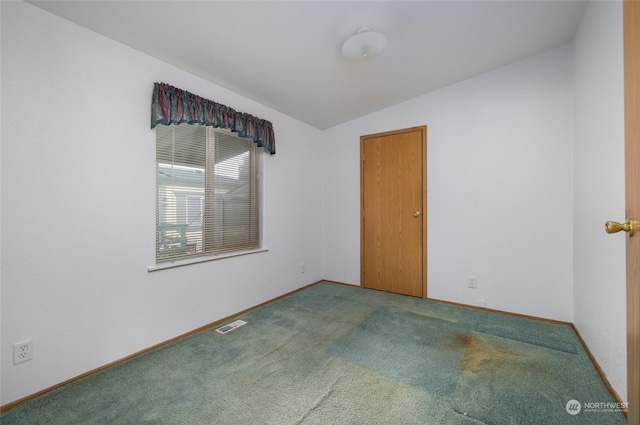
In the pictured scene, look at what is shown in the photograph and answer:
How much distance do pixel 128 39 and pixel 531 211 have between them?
12.4ft

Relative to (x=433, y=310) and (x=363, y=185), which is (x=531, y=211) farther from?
(x=363, y=185)

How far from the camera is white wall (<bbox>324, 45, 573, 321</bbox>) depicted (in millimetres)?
2520

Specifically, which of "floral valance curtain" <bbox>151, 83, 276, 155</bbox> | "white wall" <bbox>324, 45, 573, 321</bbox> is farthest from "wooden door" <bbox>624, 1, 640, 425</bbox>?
"floral valance curtain" <bbox>151, 83, 276, 155</bbox>

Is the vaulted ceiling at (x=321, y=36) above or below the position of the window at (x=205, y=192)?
above

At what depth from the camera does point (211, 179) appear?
2570 millimetres

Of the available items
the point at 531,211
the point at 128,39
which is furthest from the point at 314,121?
the point at 531,211

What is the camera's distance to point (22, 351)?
153 centimetres

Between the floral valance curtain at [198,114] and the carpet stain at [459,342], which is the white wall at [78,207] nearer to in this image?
the floral valance curtain at [198,114]

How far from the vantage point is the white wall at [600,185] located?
1484 millimetres

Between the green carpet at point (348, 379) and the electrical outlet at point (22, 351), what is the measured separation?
25 cm

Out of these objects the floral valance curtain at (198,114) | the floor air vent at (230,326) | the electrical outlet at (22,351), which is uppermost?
the floral valance curtain at (198,114)

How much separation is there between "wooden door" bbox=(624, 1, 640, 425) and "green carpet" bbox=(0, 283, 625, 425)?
0.82m

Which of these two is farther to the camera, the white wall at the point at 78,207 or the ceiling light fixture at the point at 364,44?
the ceiling light fixture at the point at 364,44

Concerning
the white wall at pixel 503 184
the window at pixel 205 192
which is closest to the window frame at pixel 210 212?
the window at pixel 205 192
